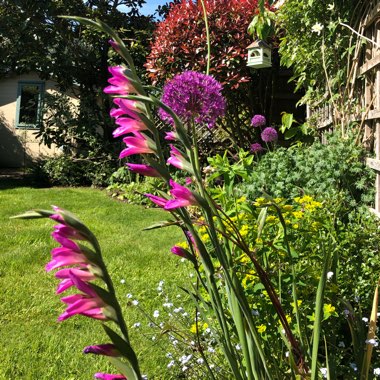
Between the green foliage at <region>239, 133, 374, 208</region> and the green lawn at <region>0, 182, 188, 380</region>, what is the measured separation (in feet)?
2.99

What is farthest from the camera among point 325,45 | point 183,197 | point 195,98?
point 325,45

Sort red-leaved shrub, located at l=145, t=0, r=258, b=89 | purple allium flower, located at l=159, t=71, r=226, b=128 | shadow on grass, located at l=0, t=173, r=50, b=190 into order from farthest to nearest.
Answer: shadow on grass, located at l=0, t=173, r=50, b=190 → red-leaved shrub, located at l=145, t=0, r=258, b=89 → purple allium flower, located at l=159, t=71, r=226, b=128

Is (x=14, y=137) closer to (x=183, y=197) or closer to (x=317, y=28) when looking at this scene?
(x=317, y=28)

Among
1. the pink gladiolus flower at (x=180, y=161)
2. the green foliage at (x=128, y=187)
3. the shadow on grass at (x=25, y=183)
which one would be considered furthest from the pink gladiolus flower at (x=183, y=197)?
the shadow on grass at (x=25, y=183)

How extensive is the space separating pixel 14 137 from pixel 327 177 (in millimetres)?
11239

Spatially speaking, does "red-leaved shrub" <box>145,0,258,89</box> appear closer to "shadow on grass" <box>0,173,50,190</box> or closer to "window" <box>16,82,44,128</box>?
"shadow on grass" <box>0,173,50,190</box>

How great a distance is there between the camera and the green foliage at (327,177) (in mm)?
3303

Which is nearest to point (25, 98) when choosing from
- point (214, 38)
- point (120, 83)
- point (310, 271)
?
point (214, 38)

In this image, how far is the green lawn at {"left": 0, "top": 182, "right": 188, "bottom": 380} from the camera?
2.07 m

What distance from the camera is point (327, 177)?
11.1ft

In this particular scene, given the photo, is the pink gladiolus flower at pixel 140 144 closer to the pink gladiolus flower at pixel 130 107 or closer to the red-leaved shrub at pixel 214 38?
the pink gladiolus flower at pixel 130 107

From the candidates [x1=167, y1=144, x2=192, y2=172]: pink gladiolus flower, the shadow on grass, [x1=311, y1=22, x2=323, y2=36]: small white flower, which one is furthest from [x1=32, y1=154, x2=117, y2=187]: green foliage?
[x1=167, y1=144, x2=192, y2=172]: pink gladiolus flower

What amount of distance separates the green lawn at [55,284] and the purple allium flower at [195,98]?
3.96 feet

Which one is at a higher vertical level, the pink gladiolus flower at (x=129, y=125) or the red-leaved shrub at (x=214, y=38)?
the red-leaved shrub at (x=214, y=38)
